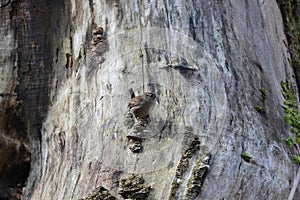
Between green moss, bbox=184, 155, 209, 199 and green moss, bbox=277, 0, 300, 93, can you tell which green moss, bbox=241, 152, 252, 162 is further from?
green moss, bbox=277, 0, 300, 93

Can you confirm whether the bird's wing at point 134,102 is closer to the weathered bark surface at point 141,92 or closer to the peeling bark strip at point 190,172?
the weathered bark surface at point 141,92

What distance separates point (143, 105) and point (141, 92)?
0.28 ft

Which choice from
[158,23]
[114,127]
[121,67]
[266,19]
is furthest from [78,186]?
[266,19]

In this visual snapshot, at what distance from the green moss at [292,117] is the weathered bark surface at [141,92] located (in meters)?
0.04

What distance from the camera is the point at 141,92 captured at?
2.43 meters

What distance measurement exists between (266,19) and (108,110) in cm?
109

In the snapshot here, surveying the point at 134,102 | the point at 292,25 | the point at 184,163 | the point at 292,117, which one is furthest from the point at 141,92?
the point at 292,25

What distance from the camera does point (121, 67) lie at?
2.51 meters

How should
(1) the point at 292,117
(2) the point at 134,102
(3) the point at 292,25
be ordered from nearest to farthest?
(2) the point at 134,102
(1) the point at 292,117
(3) the point at 292,25

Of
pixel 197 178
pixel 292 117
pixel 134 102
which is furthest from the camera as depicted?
pixel 292 117

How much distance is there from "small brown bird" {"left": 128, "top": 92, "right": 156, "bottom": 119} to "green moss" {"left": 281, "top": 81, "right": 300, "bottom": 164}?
0.63 metres

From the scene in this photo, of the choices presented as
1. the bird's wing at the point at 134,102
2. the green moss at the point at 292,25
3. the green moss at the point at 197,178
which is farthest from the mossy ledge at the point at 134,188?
the green moss at the point at 292,25

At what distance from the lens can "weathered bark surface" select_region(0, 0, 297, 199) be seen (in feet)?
7.61

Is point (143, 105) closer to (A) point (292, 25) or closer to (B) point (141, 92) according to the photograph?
(B) point (141, 92)
